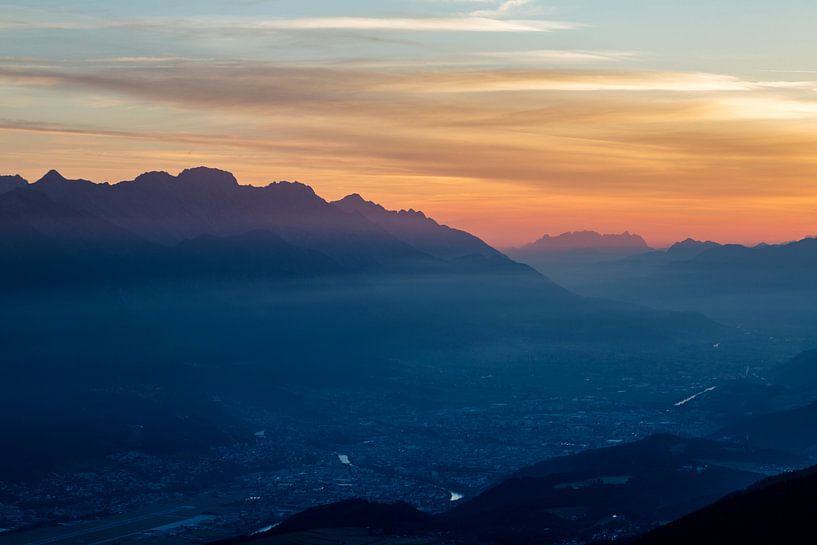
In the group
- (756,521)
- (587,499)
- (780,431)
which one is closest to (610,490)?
(587,499)

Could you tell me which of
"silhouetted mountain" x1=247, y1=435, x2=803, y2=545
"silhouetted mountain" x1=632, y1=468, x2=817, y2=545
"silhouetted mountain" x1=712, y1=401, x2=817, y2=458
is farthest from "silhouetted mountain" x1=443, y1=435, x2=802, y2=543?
"silhouetted mountain" x1=632, y1=468, x2=817, y2=545

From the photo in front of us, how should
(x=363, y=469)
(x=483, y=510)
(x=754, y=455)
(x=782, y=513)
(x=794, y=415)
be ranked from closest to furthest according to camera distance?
(x=782, y=513) < (x=483, y=510) < (x=754, y=455) < (x=363, y=469) < (x=794, y=415)

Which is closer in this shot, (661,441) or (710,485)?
(710,485)

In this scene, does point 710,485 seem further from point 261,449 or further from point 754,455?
point 261,449

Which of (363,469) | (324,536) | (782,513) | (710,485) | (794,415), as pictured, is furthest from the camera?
(794,415)

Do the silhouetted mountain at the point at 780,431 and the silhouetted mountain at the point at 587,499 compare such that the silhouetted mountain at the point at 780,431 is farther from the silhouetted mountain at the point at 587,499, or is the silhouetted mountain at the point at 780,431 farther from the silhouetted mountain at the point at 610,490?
the silhouetted mountain at the point at 610,490

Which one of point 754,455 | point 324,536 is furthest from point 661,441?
point 324,536

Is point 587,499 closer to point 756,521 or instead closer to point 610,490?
point 610,490

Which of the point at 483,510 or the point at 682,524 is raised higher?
the point at 682,524
